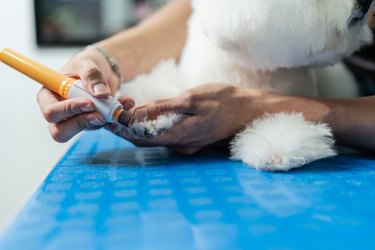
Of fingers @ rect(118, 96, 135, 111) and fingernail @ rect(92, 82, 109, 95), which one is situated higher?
fingernail @ rect(92, 82, 109, 95)

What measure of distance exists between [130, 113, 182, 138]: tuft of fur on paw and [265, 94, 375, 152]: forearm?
0.39 ft

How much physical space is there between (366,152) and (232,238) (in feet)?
1.06

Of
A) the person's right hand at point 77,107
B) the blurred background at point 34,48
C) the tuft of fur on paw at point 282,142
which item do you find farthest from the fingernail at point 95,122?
the blurred background at point 34,48

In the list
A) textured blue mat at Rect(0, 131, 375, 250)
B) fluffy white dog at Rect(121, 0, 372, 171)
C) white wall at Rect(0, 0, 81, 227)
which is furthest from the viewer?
white wall at Rect(0, 0, 81, 227)

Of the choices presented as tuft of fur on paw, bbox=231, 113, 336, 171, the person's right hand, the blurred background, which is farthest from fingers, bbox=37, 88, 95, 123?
the blurred background

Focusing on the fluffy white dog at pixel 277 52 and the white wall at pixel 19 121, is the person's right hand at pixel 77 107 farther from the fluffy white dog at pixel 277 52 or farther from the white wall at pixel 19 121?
the white wall at pixel 19 121

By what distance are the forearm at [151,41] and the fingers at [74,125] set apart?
0.21 meters

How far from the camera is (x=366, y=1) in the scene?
1.52ft

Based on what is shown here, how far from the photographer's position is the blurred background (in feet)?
5.14

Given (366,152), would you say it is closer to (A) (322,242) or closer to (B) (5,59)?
(A) (322,242)

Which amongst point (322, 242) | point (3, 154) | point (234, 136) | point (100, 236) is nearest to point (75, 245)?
point (100, 236)

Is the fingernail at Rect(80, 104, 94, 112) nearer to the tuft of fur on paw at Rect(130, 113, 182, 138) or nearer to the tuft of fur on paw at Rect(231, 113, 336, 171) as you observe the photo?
the tuft of fur on paw at Rect(130, 113, 182, 138)

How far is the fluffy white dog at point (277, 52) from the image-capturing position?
46 centimetres

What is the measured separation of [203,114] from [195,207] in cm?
Answer: 16
